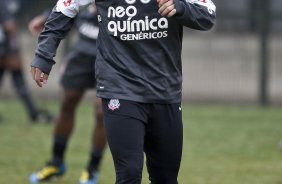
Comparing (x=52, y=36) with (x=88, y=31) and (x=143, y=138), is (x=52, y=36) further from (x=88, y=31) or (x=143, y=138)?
(x=88, y=31)

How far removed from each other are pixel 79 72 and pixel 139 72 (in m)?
2.44

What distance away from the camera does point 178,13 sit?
208 inches

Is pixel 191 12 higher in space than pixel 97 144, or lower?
higher

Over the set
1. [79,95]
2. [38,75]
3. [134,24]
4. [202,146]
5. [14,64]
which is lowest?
[202,146]

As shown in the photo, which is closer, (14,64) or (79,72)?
(79,72)

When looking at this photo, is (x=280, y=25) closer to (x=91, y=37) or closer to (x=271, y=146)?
(x=271, y=146)

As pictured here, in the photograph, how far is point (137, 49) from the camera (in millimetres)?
5492

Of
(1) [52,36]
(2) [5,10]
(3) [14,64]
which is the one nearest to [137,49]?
(1) [52,36]

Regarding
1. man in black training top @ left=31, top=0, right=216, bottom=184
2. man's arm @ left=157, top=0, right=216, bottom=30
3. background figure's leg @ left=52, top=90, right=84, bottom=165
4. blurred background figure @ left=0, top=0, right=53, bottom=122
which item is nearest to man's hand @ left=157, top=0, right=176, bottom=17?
man's arm @ left=157, top=0, right=216, bottom=30

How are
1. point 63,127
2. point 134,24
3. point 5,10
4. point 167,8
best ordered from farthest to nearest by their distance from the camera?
1. point 5,10
2. point 63,127
3. point 134,24
4. point 167,8

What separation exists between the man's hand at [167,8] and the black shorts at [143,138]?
0.62 meters

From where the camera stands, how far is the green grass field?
8.34 m

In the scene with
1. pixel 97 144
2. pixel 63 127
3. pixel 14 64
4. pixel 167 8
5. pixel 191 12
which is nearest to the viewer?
pixel 167 8

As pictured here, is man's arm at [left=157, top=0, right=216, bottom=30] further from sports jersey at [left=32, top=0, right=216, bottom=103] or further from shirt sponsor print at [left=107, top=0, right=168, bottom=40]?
shirt sponsor print at [left=107, top=0, right=168, bottom=40]
